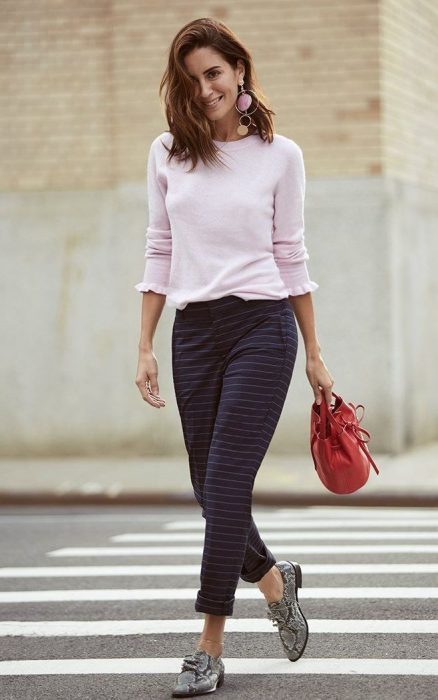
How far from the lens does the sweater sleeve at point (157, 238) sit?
4816 millimetres

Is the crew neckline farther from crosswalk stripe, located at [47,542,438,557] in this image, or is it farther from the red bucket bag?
crosswalk stripe, located at [47,542,438,557]

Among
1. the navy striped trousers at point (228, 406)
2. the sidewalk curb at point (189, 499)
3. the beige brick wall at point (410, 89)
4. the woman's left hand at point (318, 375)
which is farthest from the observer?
the beige brick wall at point (410, 89)

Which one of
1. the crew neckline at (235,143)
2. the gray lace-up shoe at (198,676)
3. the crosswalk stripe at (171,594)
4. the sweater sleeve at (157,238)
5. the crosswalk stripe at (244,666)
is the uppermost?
the crew neckline at (235,143)

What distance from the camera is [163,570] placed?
7.78 metres

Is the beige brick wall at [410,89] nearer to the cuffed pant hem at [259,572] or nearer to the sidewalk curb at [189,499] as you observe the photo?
the sidewalk curb at [189,499]

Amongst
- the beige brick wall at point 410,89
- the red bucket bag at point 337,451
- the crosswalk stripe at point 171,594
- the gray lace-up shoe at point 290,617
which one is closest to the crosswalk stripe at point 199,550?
the crosswalk stripe at point 171,594

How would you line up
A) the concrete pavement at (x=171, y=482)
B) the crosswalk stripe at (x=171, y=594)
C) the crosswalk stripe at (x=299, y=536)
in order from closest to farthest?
the crosswalk stripe at (x=171, y=594), the crosswalk stripe at (x=299, y=536), the concrete pavement at (x=171, y=482)

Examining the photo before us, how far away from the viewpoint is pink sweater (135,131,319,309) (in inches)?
183

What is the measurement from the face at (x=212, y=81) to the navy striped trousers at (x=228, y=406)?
62 centimetres

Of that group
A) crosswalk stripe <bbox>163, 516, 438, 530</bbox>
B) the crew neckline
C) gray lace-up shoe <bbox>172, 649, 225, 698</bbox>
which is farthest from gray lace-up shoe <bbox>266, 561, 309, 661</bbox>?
crosswalk stripe <bbox>163, 516, 438, 530</bbox>

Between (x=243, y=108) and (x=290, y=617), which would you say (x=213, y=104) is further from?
(x=290, y=617)

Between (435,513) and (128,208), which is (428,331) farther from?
(435,513)

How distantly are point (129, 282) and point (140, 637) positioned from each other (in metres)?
8.89

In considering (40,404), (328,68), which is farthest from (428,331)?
(40,404)
